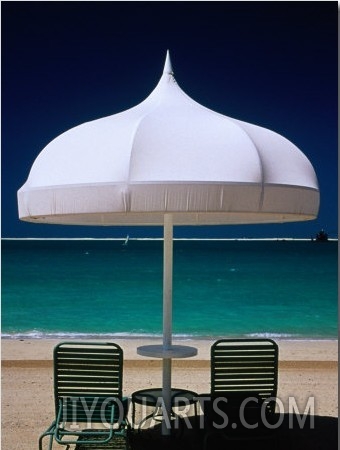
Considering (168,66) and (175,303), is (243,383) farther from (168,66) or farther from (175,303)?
(175,303)

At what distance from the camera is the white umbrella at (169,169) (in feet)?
12.6

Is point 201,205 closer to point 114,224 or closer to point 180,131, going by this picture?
point 180,131

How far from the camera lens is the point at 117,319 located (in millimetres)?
26906

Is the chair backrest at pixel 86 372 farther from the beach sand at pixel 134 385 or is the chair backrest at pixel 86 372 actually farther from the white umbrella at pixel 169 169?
the white umbrella at pixel 169 169

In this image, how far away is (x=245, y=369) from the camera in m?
5.20

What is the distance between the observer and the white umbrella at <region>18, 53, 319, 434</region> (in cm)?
383

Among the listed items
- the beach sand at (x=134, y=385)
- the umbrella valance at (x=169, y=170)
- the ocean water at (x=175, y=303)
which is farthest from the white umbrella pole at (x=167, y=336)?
the ocean water at (x=175, y=303)

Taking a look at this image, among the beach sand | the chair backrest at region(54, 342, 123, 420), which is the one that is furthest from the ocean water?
the chair backrest at region(54, 342, 123, 420)

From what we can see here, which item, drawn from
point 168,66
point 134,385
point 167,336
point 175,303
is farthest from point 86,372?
point 175,303

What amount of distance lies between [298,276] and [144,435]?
5107 centimetres

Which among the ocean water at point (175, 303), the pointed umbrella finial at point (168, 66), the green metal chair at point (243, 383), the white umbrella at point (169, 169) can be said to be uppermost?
the pointed umbrella finial at point (168, 66)

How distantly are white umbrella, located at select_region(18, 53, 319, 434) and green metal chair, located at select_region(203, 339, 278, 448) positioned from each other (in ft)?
4.27

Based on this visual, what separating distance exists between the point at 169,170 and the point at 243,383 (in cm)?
207

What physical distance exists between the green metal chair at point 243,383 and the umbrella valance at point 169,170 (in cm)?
131
